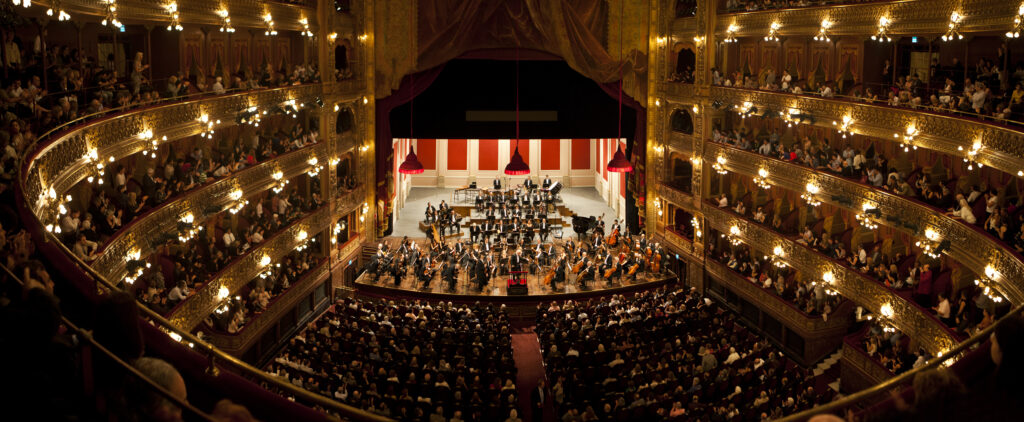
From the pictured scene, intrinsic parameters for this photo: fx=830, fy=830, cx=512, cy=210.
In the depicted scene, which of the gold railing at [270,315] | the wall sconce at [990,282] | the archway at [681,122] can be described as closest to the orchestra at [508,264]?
the gold railing at [270,315]

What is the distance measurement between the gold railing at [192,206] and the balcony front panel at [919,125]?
51.6 ft

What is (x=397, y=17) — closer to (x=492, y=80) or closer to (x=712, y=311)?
(x=492, y=80)

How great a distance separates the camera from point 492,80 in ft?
118

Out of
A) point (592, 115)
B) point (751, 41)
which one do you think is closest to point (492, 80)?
point (592, 115)

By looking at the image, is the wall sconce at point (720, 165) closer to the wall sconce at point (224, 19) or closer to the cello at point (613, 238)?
the cello at point (613, 238)

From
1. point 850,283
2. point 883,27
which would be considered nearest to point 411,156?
point 850,283

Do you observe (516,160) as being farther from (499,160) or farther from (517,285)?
(499,160)

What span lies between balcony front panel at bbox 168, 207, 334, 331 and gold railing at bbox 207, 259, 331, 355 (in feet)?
3.55

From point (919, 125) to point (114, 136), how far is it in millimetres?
19015

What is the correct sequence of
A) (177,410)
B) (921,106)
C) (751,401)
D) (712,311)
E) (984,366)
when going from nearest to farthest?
(177,410), (984,366), (751,401), (921,106), (712,311)

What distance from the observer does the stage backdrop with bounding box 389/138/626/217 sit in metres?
48.8

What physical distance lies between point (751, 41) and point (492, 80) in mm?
10990

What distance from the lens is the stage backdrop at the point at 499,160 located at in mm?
48750

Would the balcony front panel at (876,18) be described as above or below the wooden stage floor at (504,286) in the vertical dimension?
above
